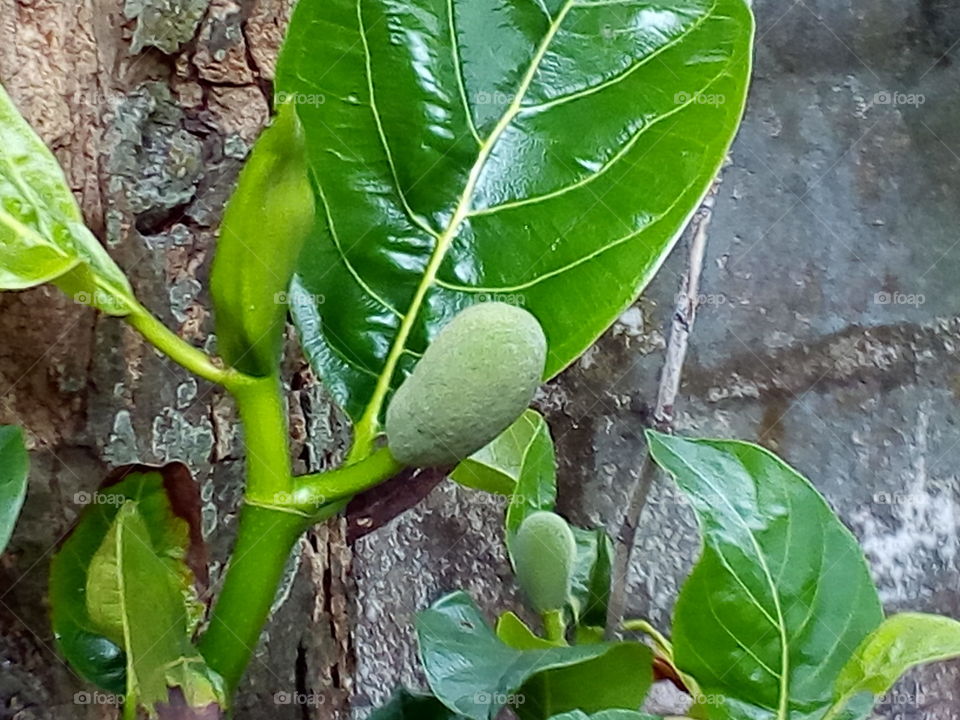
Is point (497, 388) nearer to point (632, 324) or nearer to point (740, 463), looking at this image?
point (740, 463)

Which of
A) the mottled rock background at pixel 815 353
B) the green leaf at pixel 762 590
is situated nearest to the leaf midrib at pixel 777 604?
the green leaf at pixel 762 590

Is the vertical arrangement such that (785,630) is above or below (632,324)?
above

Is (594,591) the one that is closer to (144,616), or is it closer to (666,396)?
(666,396)

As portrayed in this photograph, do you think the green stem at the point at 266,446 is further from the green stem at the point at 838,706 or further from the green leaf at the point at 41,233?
the green stem at the point at 838,706

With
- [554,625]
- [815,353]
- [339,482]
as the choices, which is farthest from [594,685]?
[815,353]

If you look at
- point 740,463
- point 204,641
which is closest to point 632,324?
point 740,463

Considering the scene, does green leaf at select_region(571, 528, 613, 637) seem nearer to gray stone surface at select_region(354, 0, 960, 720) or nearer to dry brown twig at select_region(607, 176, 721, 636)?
dry brown twig at select_region(607, 176, 721, 636)

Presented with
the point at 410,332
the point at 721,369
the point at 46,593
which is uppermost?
the point at 410,332
